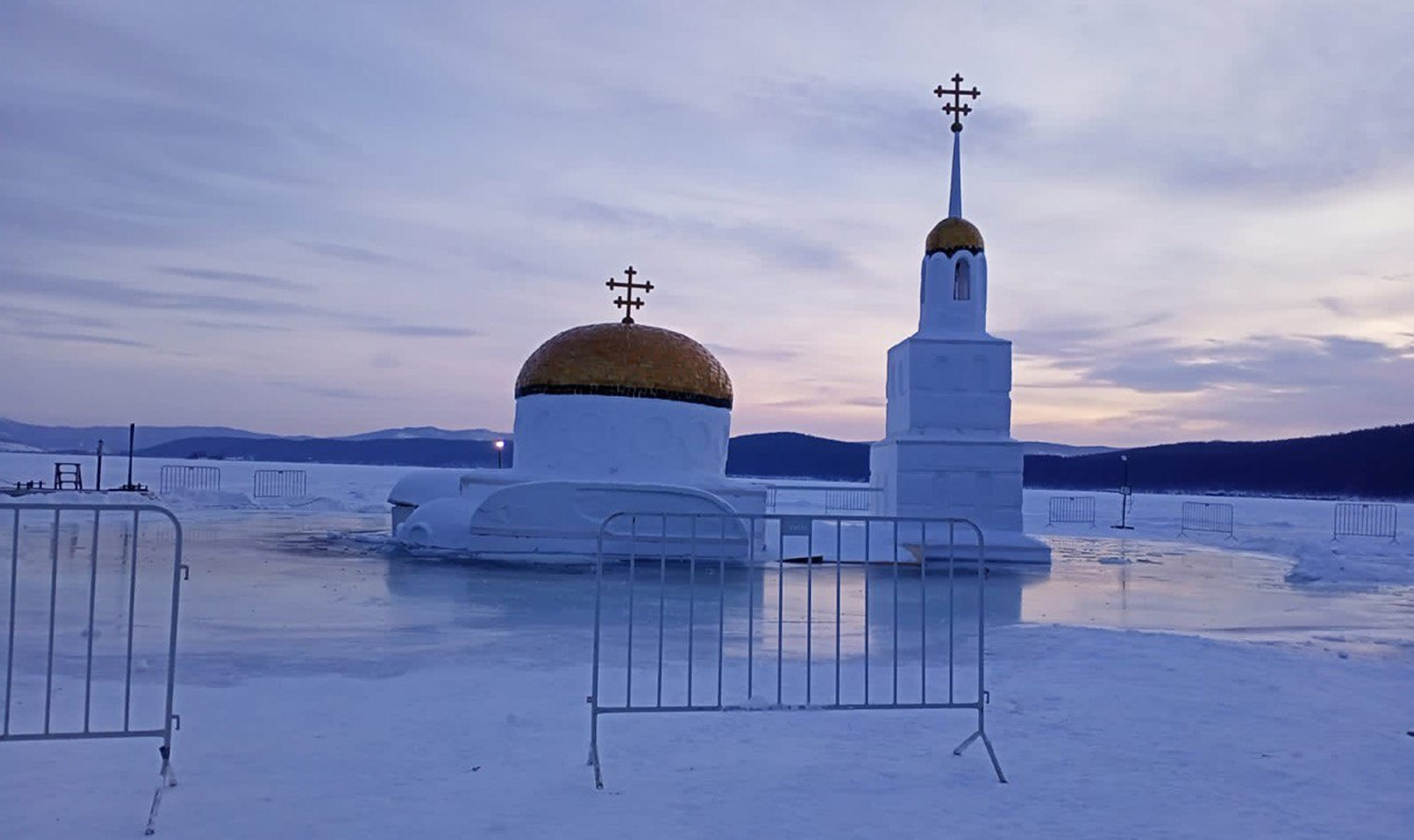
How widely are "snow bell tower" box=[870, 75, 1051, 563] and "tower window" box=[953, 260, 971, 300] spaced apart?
16 mm

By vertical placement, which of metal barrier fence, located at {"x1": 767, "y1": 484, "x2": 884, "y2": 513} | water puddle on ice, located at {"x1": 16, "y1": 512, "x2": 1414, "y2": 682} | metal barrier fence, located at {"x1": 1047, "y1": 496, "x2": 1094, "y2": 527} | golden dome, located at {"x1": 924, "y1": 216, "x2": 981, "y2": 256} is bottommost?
water puddle on ice, located at {"x1": 16, "y1": 512, "x2": 1414, "y2": 682}

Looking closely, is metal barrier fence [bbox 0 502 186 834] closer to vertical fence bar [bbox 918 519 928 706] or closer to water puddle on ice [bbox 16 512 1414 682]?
water puddle on ice [bbox 16 512 1414 682]

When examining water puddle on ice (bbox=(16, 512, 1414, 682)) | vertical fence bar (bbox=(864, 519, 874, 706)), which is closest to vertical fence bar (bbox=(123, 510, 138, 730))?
water puddle on ice (bbox=(16, 512, 1414, 682))

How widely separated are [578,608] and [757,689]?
17.1 ft

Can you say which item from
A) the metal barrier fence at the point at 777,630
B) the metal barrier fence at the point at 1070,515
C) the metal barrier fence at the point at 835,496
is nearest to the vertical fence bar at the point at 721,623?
the metal barrier fence at the point at 777,630

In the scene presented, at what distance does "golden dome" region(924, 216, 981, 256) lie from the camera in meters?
22.4

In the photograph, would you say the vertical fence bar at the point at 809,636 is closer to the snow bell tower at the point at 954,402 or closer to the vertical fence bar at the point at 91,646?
the vertical fence bar at the point at 91,646

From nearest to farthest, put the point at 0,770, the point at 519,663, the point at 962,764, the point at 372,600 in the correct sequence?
the point at 0,770 → the point at 962,764 → the point at 519,663 → the point at 372,600

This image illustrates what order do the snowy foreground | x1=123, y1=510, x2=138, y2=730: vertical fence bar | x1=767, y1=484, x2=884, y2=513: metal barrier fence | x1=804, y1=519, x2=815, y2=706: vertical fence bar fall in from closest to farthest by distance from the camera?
the snowy foreground
x1=123, y1=510, x2=138, y2=730: vertical fence bar
x1=804, y1=519, x2=815, y2=706: vertical fence bar
x1=767, y1=484, x2=884, y2=513: metal barrier fence

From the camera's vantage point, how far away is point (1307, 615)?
12.5 metres

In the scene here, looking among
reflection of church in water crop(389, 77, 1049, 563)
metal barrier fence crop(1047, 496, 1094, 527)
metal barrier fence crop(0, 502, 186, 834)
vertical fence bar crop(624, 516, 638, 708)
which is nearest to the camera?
metal barrier fence crop(0, 502, 186, 834)

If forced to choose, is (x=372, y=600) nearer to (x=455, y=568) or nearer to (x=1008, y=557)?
(x=455, y=568)

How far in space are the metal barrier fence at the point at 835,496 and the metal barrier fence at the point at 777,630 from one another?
3549 mm

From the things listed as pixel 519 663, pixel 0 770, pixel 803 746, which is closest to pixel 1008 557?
pixel 519 663
